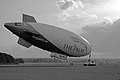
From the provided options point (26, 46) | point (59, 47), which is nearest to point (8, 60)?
point (26, 46)

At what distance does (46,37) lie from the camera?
61344 millimetres

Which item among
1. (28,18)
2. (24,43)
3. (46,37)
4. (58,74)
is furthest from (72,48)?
(58,74)

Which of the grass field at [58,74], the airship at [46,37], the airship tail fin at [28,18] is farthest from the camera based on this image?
the airship tail fin at [28,18]

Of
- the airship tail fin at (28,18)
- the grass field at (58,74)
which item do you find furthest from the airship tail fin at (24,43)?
the grass field at (58,74)

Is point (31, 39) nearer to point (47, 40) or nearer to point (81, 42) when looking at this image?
point (47, 40)

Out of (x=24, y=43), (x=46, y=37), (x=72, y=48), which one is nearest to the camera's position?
(x=46, y=37)

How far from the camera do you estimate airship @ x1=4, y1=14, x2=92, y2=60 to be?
6084 centimetres

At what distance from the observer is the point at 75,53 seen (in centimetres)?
7150

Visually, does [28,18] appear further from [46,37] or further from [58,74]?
[58,74]

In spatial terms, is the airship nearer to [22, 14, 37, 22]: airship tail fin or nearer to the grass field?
[22, 14, 37, 22]: airship tail fin

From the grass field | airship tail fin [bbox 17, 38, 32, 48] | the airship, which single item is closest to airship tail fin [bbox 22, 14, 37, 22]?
the airship

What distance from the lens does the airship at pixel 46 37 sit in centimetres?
6084

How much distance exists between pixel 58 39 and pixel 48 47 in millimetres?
3572

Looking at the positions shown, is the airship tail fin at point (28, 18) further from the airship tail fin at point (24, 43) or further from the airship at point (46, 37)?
the airship tail fin at point (24, 43)
